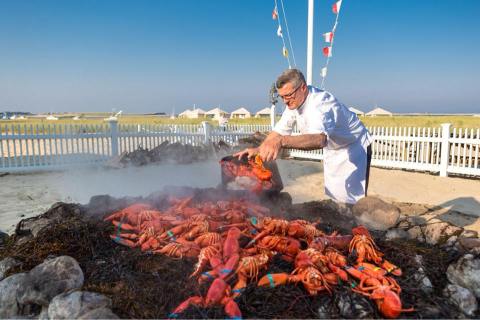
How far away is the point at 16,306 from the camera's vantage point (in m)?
2.37

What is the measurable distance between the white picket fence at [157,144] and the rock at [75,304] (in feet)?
32.0

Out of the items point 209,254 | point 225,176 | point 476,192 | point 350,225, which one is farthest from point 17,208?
point 476,192

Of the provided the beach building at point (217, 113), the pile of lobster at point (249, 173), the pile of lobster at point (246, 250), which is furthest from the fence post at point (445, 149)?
the beach building at point (217, 113)

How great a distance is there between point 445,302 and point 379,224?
4.68 ft

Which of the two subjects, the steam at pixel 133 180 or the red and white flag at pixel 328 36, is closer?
the steam at pixel 133 180

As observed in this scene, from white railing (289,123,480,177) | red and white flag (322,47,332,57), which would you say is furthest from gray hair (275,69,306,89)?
red and white flag (322,47,332,57)

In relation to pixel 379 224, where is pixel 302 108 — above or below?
above

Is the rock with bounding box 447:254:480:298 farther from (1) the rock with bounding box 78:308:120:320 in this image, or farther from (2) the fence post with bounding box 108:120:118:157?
(2) the fence post with bounding box 108:120:118:157

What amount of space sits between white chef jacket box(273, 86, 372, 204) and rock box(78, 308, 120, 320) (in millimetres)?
2565

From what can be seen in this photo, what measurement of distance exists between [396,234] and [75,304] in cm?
288

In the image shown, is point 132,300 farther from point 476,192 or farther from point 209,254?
point 476,192

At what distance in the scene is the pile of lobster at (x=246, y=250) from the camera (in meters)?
2.08

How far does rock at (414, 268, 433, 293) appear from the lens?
2.25 metres

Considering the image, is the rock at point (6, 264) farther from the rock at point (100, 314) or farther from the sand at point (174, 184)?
the sand at point (174, 184)
